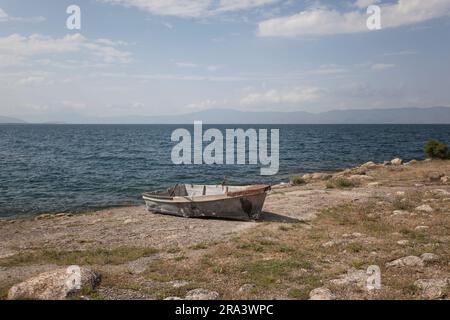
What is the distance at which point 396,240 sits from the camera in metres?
16.9

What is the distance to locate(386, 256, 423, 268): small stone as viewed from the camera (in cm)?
1349

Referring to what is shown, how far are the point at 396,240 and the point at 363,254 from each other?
2.66 meters

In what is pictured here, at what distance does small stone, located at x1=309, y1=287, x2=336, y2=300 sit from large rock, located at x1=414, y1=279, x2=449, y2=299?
8.54 ft

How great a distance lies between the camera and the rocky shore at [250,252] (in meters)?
Result: 11.8

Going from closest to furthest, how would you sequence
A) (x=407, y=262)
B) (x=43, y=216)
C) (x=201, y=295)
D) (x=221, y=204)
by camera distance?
(x=201, y=295) < (x=407, y=262) < (x=221, y=204) < (x=43, y=216)

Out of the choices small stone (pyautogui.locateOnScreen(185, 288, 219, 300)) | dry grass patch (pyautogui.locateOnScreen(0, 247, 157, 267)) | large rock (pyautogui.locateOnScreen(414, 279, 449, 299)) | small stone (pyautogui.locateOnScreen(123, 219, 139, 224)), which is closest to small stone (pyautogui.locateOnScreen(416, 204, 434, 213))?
large rock (pyautogui.locateOnScreen(414, 279, 449, 299))

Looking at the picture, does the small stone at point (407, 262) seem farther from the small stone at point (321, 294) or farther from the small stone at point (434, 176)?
the small stone at point (434, 176)

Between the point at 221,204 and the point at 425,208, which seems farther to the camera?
the point at 221,204

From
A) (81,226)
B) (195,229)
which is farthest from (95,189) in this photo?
(195,229)

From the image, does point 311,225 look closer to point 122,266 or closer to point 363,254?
point 363,254

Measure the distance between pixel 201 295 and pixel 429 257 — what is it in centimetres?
828

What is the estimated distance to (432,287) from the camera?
446 inches
